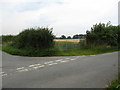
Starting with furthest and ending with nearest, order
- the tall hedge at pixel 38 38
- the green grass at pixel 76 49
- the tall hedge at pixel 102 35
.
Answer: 1. the tall hedge at pixel 102 35
2. the green grass at pixel 76 49
3. the tall hedge at pixel 38 38

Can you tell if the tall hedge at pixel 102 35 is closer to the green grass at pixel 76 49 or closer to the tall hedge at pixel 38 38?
the green grass at pixel 76 49

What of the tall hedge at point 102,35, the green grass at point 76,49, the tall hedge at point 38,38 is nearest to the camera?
the tall hedge at point 38,38

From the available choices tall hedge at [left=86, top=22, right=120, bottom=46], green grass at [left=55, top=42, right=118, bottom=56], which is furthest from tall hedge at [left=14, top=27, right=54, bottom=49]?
tall hedge at [left=86, top=22, right=120, bottom=46]

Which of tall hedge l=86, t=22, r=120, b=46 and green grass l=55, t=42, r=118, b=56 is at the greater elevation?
tall hedge l=86, t=22, r=120, b=46

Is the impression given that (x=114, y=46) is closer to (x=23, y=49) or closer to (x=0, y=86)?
(x=23, y=49)

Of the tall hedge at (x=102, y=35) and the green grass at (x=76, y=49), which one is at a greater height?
the tall hedge at (x=102, y=35)

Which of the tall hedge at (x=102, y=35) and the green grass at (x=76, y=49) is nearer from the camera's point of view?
the green grass at (x=76, y=49)

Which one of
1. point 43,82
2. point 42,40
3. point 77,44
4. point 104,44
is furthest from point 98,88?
point 104,44

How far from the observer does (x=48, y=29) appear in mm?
14883

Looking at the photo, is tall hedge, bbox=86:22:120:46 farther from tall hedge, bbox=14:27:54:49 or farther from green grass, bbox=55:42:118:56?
tall hedge, bbox=14:27:54:49

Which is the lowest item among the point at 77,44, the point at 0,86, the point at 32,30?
the point at 0,86

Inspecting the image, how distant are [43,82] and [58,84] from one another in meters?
0.63

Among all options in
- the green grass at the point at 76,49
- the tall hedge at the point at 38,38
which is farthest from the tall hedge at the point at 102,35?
the tall hedge at the point at 38,38

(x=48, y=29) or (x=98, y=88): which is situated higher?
(x=48, y=29)
